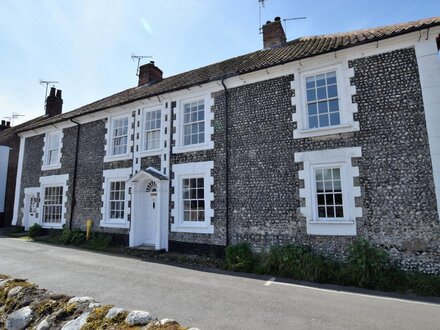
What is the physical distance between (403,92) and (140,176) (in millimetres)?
10270

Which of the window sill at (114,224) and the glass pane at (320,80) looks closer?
A: the glass pane at (320,80)

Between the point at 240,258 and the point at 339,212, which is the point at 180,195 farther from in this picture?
the point at 339,212

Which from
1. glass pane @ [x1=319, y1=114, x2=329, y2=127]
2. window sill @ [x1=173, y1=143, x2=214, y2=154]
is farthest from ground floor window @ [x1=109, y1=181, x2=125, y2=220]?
glass pane @ [x1=319, y1=114, x2=329, y2=127]

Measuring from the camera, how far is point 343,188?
8.82 m

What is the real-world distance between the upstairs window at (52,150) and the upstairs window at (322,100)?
14.5 m

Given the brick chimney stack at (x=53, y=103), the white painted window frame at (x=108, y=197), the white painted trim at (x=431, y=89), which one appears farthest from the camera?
the brick chimney stack at (x=53, y=103)

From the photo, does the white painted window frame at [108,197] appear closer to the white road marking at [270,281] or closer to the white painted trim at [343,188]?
the white road marking at [270,281]

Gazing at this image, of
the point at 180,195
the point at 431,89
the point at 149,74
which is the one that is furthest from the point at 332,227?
the point at 149,74

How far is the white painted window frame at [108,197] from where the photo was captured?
13.3m

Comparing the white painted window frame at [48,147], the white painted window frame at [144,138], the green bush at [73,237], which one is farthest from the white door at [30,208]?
the white painted window frame at [144,138]

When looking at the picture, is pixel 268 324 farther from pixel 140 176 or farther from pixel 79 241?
pixel 79 241

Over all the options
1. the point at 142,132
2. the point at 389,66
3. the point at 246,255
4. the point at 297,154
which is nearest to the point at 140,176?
the point at 142,132

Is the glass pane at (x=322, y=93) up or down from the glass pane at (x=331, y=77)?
down

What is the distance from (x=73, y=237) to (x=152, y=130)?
6636mm
